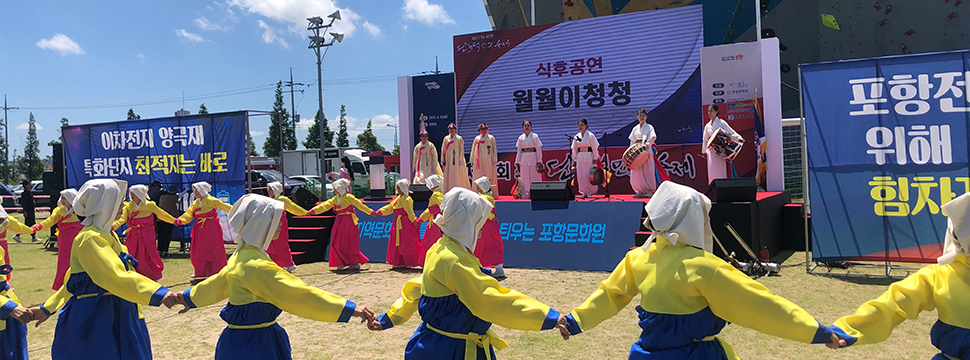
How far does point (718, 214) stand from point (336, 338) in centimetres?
502

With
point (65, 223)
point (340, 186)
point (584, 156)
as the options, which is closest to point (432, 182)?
point (340, 186)

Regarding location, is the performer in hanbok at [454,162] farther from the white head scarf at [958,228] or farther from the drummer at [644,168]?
the white head scarf at [958,228]

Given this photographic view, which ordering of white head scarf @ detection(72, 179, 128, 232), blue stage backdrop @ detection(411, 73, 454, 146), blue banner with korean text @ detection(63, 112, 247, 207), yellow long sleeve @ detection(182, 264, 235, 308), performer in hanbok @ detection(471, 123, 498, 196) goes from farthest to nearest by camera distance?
blue stage backdrop @ detection(411, 73, 454, 146)
performer in hanbok @ detection(471, 123, 498, 196)
blue banner with korean text @ detection(63, 112, 247, 207)
white head scarf @ detection(72, 179, 128, 232)
yellow long sleeve @ detection(182, 264, 235, 308)

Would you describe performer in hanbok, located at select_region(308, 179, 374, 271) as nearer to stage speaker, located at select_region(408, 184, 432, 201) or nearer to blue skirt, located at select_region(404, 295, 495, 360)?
stage speaker, located at select_region(408, 184, 432, 201)

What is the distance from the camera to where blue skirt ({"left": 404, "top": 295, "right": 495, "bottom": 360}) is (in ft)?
8.45

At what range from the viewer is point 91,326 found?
3.15 m

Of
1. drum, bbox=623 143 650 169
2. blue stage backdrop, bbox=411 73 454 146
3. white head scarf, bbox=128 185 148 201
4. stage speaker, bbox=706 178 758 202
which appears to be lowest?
stage speaker, bbox=706 178 758 202

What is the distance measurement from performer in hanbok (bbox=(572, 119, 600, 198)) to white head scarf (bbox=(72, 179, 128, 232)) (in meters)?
8.18

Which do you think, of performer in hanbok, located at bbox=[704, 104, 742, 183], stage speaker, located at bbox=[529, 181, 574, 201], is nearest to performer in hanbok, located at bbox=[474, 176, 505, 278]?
stage speaker, located at bbox=[529, 181, 574, 201]

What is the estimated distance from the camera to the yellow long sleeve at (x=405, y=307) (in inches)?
112

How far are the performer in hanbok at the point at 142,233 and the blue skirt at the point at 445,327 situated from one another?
6689 mm

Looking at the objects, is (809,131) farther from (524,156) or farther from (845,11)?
(845,11)

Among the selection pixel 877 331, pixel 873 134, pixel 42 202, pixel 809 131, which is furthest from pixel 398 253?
pixel 42 202

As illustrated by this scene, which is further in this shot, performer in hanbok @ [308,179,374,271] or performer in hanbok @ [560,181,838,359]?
performer in hanbok @ [308,179,374,271]
